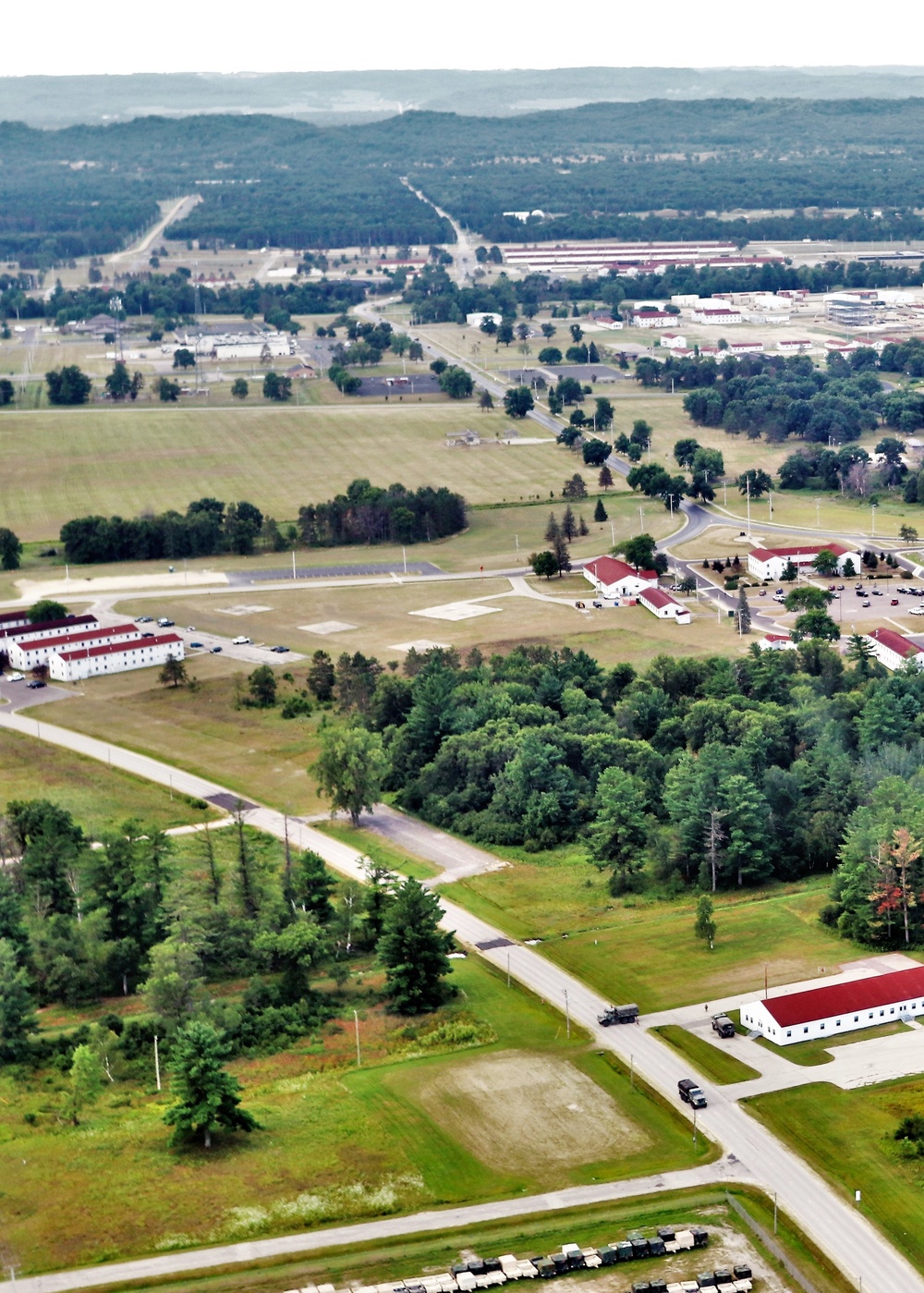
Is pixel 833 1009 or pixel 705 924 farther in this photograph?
pixel 705 924

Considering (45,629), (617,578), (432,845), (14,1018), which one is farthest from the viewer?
(617,578)

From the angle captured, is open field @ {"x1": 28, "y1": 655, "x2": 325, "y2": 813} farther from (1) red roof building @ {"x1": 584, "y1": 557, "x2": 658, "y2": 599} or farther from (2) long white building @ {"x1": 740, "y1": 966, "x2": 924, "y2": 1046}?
(2) long white building @ {"x1": 740, "y1": 966, "x2": 924, "y2": 1046}

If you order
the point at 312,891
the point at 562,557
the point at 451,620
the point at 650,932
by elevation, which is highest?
the point at 562,557

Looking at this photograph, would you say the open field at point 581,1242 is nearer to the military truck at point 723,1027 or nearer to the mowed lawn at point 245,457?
the military truck at point 723,1027

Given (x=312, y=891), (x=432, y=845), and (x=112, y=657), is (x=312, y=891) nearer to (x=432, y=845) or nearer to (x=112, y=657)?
(x=432, y=845)

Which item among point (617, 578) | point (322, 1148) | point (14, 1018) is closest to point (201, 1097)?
point (322, 1148)

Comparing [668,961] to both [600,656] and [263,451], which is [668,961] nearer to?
[600,656]
